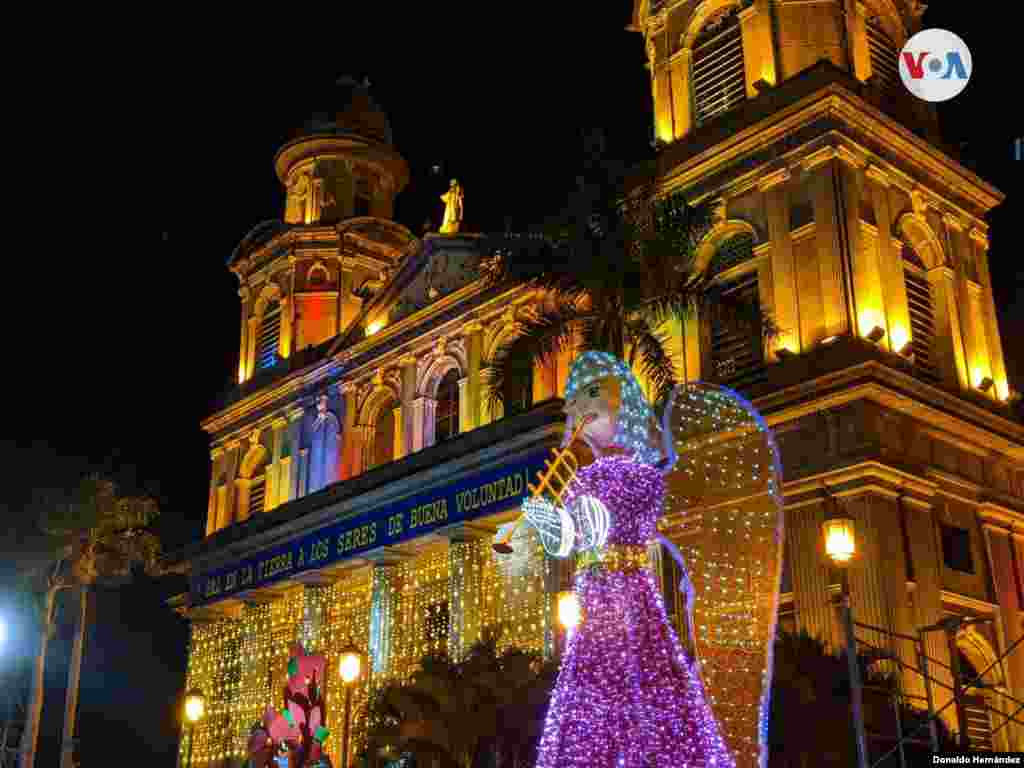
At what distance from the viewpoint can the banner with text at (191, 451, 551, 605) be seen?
25.4 m

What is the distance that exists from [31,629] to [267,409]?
1028 centimetres

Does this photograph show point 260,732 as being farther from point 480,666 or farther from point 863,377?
point 863,377

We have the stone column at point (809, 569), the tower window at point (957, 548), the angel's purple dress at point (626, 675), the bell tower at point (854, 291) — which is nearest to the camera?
the angel's purple dress at point (626, 675)

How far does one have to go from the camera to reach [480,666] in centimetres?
1802

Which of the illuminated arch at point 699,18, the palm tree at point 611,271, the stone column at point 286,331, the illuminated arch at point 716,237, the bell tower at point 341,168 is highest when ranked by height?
the bell tower at point 341,168

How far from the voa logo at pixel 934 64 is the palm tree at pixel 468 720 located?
15240 millimetres

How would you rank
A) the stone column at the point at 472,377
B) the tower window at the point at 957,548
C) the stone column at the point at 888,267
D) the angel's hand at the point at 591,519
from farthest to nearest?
the stone column at the point at 472,377 < the stone column at the point at 888,267 < the tower window at the point at 957,548 < the angel's hand at the point at 591,519

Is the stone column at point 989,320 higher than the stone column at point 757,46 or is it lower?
lower

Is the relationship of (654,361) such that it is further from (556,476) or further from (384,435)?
(384,435)

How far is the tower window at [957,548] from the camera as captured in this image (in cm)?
2228

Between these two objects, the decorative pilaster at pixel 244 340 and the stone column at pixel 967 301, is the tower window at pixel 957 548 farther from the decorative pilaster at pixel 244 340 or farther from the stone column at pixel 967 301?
the decorative pilaster at pixel 244 340

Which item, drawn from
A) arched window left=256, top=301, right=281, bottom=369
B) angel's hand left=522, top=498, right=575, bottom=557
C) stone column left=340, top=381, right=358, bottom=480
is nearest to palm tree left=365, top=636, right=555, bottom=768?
angel's hand left=522, top=498, right=575, bottom=557

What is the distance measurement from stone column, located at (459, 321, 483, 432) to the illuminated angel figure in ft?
57.3

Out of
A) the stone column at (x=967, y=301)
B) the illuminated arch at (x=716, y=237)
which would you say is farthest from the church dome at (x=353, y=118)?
the stone column at (x=967, y=301)
